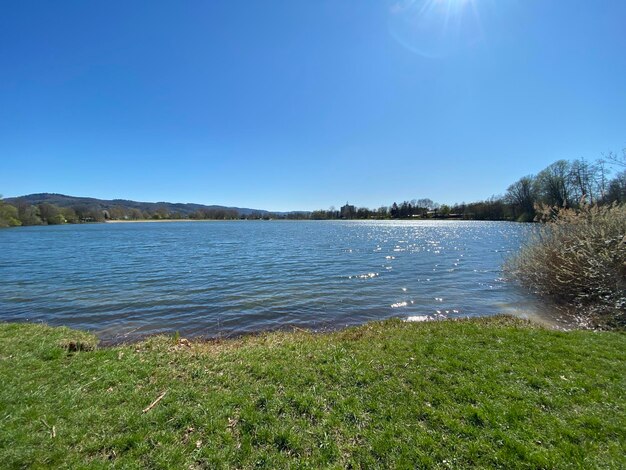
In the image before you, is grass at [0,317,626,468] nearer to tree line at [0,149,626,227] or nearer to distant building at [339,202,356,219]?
tree line at [0,149,626,227]

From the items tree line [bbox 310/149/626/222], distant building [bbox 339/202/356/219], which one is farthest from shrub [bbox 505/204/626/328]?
distant building [bbox 339/202/356/219]

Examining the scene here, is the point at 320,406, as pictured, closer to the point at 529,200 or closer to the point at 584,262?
the point at 584,262

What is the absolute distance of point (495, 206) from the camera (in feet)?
378

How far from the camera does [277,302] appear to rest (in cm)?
1437

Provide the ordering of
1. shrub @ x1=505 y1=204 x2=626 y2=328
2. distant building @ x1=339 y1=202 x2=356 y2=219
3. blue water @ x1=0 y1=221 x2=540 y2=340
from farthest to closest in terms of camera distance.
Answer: distant building @ x1=339 y1=202 x2=356 y2=219 → blue water @ x1=0 y1=221 x2=540 y2=340 → shrub @ x1=505 y1=204 x2=626 y2=328

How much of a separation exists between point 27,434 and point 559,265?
65.7 ft

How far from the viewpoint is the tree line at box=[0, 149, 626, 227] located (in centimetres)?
2334

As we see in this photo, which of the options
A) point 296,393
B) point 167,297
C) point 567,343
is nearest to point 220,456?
point 296,393

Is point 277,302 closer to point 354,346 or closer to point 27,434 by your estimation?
point 354,346

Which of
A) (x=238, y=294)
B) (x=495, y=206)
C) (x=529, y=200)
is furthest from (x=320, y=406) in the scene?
(x=495, y=206)

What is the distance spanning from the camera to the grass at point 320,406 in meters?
3.82

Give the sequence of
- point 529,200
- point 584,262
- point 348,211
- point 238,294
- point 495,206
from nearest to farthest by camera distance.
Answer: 1. point 584,262
2. point 238,294
3. point 529,200
4. point 495,206
5. point 348,211

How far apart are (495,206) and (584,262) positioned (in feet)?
393

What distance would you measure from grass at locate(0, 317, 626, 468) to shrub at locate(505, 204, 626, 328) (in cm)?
600
